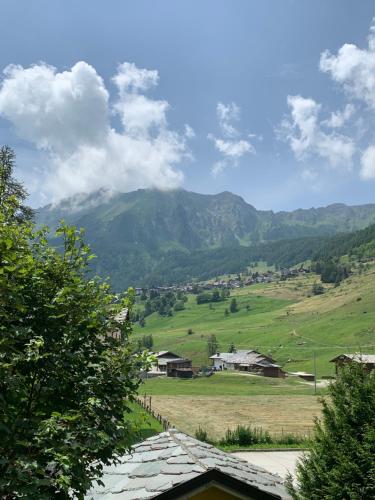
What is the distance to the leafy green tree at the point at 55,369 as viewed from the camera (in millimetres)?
6105

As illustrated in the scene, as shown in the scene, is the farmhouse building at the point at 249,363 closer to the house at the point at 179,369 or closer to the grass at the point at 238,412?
the house at the point at 179,369

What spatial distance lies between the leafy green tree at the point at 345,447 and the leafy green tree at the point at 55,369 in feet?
18.3

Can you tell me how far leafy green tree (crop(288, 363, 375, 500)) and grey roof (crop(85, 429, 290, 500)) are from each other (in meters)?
1.14

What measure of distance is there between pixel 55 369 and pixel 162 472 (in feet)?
9.30

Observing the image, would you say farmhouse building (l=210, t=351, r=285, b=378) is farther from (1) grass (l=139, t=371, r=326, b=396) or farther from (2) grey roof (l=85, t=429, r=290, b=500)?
(2) grey roof (l=85, t=429, r=290, b=500)

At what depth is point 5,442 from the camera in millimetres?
6027

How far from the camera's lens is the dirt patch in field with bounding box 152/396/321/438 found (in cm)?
5434

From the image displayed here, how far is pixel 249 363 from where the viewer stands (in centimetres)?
14925

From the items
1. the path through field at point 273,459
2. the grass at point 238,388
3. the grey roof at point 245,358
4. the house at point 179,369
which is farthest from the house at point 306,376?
the path through field at point 273,459

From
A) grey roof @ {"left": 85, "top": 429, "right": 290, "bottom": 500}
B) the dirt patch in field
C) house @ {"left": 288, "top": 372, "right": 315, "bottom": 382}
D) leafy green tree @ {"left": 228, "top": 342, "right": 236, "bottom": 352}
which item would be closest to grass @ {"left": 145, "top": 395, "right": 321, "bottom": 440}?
the dirt patch in field

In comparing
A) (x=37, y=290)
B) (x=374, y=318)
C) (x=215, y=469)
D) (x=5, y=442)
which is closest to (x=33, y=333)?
(x=37, y=290)

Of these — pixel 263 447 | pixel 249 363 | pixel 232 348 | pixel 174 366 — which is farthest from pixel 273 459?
pixel 232 348

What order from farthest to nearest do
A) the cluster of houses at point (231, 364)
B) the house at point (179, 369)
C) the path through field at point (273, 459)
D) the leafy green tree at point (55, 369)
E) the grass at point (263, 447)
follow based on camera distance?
the house at point (179, 369), the cluster of houses at point (231, 364), the grass at point (263, 447), the path through field at point (273, 459), the leafy green tree at point (55, 369)

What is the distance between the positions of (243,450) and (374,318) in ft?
444
